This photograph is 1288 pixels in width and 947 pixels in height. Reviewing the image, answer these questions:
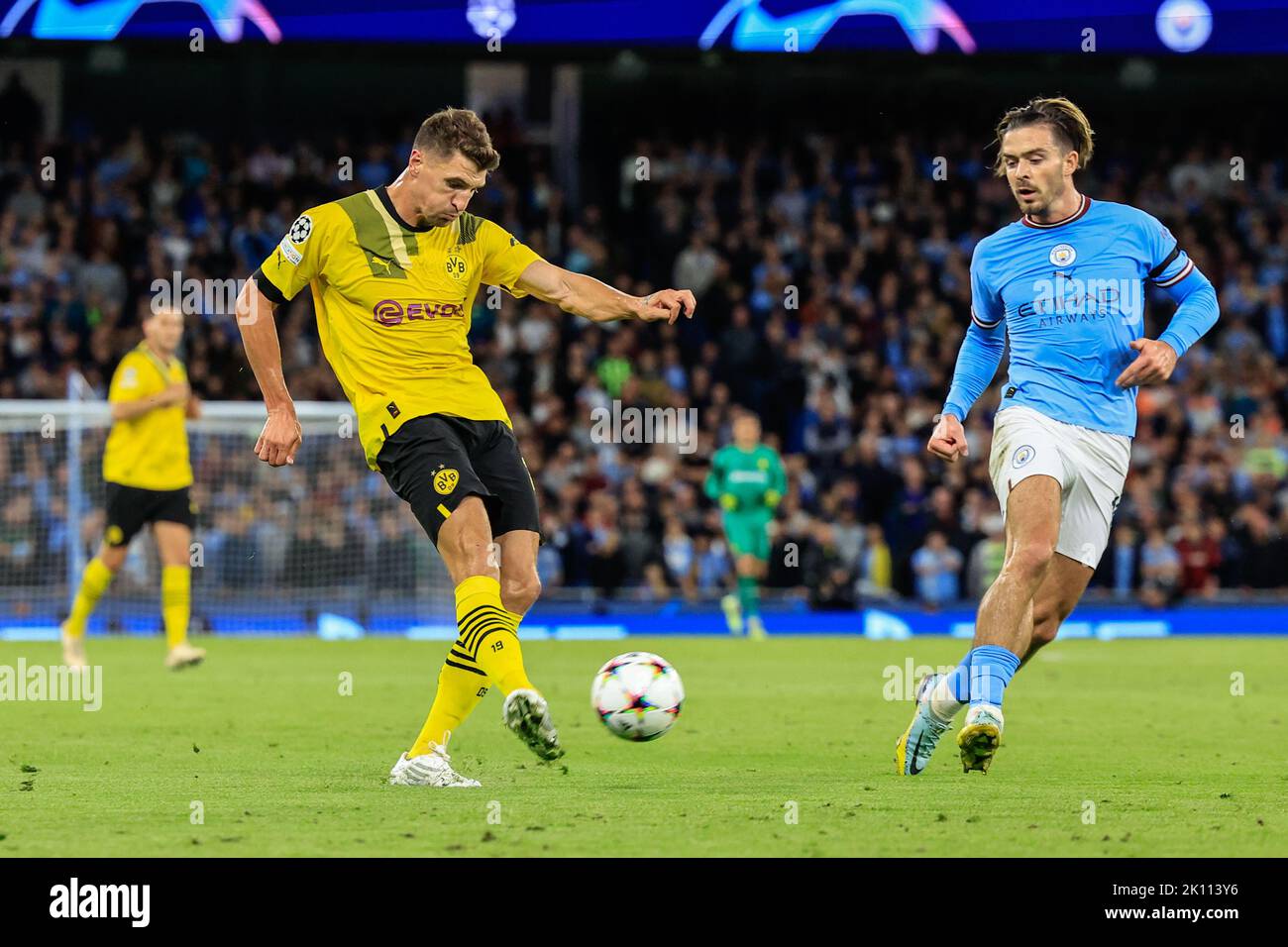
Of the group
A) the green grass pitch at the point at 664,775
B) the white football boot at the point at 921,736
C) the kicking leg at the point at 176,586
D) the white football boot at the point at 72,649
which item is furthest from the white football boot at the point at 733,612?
the white football boot at the point at 921,736

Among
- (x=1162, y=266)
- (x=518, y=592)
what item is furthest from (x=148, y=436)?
(x=1162, y=266)

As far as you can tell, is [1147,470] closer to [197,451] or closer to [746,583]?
[746,583]

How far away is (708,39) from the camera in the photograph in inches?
798

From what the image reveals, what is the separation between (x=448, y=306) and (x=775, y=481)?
1173cm

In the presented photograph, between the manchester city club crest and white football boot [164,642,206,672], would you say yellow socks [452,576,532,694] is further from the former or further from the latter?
white football boot [164,642,206,672]

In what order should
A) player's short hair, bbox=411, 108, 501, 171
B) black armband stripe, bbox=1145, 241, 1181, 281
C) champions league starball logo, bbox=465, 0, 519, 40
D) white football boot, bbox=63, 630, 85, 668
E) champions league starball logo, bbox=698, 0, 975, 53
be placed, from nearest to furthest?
player's short hair, bbox=411, 108, 501, 171 < black armband stripe, bbox=1145, 241, 1181, 281 < white football boot, bbox=63, 630, 85, 668 < champions league starball logo, bbox=698, 0, 975, 53 < champions league starball logo, bbox=465, 0, 519, 40

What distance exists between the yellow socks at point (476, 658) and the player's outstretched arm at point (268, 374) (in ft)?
2.66

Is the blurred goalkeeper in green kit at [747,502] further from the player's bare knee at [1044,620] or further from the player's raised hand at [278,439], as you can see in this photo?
the player's raised hand at [278,439]

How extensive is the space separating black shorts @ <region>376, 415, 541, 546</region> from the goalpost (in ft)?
36.6

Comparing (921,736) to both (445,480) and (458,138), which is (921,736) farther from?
(458,138)

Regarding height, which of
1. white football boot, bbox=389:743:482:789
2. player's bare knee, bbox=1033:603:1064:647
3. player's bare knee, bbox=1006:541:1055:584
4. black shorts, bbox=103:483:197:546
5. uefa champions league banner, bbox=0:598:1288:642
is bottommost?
uefa champions league banner, bbox=0:598:1288:642

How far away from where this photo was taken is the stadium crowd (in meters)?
19.6

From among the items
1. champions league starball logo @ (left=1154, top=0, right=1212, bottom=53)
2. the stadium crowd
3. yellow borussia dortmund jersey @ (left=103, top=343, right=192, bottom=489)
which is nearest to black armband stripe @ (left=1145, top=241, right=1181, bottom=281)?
yellow borussia dortmund jersey @ (left=103, top=343, right=192, bottom=489)

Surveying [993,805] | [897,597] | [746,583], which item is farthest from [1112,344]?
[897,597]
